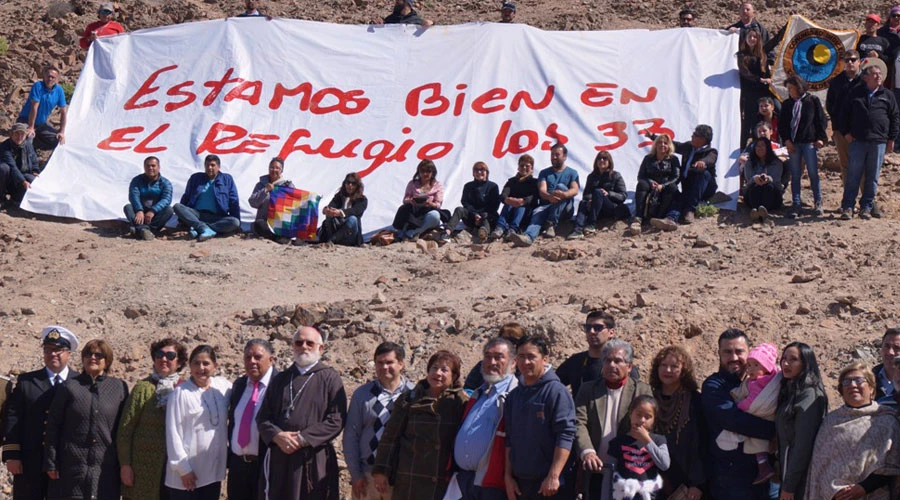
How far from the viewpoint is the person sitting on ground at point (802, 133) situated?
13.5 metres

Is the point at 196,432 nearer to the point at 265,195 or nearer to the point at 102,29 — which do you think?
the point at 265,195

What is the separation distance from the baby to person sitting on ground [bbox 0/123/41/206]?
30.0ft

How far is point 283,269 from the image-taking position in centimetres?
1295

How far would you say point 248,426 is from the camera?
28.4 feet

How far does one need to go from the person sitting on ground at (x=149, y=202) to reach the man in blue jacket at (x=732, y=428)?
7.42 metres

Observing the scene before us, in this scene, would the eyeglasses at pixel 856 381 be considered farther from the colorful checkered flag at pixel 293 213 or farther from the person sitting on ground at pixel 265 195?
the person sitting on ground at pixel 265 195

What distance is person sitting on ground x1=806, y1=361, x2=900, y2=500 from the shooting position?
→ 750 centimetres

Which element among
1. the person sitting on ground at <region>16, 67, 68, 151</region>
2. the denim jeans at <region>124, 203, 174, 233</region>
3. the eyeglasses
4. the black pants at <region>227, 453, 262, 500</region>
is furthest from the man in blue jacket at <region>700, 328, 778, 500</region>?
the person sitting on ground at <region>16, 67, 68, 151</region>

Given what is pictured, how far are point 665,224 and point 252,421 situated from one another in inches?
228

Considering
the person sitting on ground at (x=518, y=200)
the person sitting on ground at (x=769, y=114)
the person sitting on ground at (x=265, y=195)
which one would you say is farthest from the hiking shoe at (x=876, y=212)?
the person sitting on ground at (x=265, y=195)

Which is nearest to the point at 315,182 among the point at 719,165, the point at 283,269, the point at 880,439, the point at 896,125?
the point at 283,269

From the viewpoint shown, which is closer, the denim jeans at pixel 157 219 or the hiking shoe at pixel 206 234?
the hiking shoe at pixel 206 234

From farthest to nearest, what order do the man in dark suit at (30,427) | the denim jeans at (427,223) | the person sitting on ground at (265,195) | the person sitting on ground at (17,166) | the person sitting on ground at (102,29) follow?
the person sitting on ground at (102,29) < the person sitting on ground at (17,166) < the person sitting on ground at (265,195) < the denim jeans at (427,223) < the man in dark suit at (30,427)

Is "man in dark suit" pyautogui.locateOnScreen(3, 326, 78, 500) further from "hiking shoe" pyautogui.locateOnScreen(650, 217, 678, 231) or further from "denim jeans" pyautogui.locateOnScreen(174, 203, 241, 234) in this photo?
"hiking shoe" pyautogui.locateOnScreen(650, 217, 678, 231)
